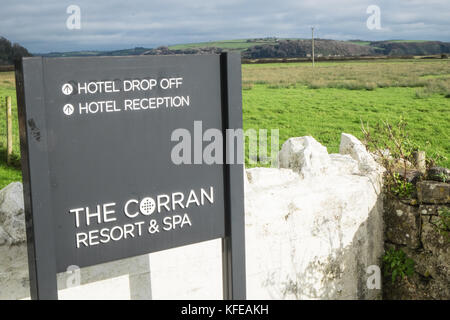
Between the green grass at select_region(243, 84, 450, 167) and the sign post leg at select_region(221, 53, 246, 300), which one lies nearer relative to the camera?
the sign post leg at select_region(221, 53, 246, 300)

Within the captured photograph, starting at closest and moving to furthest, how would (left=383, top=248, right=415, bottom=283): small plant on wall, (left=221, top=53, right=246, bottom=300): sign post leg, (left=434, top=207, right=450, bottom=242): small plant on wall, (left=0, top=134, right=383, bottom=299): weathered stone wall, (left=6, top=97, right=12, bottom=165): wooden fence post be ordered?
1. (left=221, top=53, right=246, bottom=300): sign post leg
2. (left=0, top=134, right=383, bottom=299): weathered stone wall
3. (left=434, top=207, right=450, bottom=242): small plant on wall
4. (left=383, top=248, right=415, bottom=283): small plant on wall
5. (left=6, top=97, right=12, bottom=165): wooden fence post

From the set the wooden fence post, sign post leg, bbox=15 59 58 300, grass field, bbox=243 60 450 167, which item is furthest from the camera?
grass field, bbox=243 60 450 167

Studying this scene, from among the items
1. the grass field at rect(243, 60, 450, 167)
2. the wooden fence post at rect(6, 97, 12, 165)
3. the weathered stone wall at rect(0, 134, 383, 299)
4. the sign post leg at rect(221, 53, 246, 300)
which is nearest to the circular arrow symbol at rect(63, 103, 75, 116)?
the sign post leg at rect(221, 53, 246, 300)

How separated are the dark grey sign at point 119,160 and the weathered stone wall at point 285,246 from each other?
590 mm

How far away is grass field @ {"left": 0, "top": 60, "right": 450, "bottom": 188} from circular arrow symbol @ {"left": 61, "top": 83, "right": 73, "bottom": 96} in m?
7.29

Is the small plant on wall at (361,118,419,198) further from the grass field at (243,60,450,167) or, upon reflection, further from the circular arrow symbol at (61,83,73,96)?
the grass field at (243,60,450,167)

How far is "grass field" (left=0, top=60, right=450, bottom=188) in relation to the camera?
12.8m

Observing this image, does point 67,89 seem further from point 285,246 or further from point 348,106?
point 348,106

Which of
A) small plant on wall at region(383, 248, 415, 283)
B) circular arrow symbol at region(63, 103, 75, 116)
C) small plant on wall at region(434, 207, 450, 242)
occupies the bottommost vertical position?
small plant on wall at region(383, 248, 415, 283)

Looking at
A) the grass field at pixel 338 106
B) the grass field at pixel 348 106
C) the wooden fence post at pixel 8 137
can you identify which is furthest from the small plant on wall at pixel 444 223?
the wooden fence post at pixel 8 137

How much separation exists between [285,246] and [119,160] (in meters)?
1.88

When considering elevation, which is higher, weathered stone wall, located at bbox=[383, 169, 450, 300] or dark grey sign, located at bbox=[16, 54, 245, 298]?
dark grey sign, located at bbox=[16, 54, 245, 298]

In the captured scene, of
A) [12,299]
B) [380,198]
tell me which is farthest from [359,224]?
[12,299]

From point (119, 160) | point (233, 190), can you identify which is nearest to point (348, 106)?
point (233, 190)
